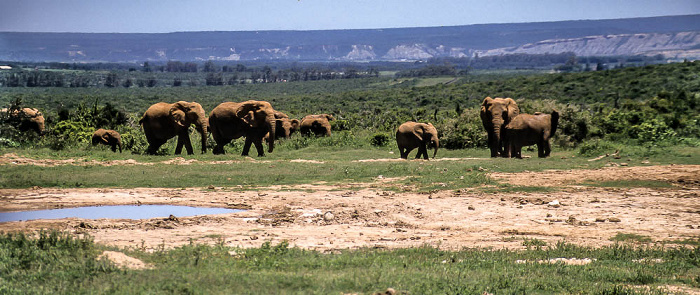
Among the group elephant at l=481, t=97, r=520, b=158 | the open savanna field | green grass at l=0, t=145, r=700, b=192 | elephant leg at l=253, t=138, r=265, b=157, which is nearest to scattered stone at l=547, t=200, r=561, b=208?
the open savanna field

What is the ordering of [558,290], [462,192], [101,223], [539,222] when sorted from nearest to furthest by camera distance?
[558,290], [101,223], [539,222], [462,192]

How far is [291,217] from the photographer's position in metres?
14.1

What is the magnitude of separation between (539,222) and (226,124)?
→ 17.8m

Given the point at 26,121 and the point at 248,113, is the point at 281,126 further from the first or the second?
the point at 26,121

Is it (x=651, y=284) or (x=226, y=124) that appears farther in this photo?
(x=226, y=124)

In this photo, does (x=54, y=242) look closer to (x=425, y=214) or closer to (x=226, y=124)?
(x=425, y=214)

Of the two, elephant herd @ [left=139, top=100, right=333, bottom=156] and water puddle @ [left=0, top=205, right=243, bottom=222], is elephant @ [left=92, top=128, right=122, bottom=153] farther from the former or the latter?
water puddle @ [left=0, top=205, right=243, bottom=222]

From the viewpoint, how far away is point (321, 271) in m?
8.99

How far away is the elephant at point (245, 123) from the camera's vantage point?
28625 mm

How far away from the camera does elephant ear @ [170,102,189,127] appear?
28438mm

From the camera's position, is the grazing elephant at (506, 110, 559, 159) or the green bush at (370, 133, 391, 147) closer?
the grazing elephant at (506, 110, 559, 159)

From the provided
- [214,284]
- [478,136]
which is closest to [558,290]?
[214,284]

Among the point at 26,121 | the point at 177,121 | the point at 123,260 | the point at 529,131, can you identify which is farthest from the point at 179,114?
the point at 123,260

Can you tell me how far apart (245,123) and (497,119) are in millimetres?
9606
